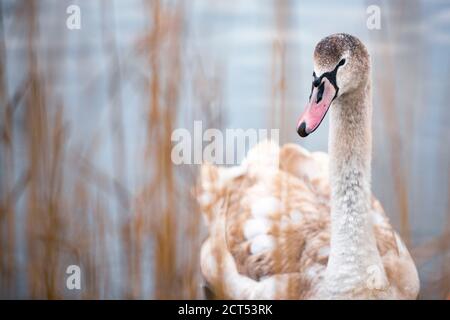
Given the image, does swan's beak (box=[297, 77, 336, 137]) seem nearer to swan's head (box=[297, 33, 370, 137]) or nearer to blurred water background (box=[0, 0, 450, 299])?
swan's head (box=[297, 33, 370, 137])

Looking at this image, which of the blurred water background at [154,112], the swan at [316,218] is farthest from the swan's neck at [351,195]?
the blurred water background at [154,112]

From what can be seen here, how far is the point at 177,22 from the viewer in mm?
3004

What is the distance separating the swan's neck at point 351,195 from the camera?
2926 millimetres

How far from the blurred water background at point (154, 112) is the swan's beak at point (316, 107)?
0.21m

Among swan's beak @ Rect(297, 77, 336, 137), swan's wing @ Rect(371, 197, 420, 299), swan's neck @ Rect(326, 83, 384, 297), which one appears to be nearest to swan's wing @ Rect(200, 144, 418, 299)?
swan's wing @ Rect(371, 197, 420, 299)

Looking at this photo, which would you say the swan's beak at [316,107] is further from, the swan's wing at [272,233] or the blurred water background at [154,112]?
the swan's wing at [272,233]

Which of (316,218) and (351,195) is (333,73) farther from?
(316,218)

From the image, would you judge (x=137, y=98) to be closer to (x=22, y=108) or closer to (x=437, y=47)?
(x=22, y=108)

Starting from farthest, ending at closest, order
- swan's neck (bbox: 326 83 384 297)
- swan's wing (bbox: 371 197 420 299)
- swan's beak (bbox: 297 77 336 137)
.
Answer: swan's wing (bbox: 371 197 420 299)
swan's neck (bbox: 326 83 384 297)
swan's beak (bbox: 297 77 336 137)

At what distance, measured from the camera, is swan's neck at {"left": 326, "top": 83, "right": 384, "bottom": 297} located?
2926mm

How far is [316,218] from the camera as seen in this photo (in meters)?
3.15

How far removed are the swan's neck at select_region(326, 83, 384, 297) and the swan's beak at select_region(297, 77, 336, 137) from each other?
0.56 feet

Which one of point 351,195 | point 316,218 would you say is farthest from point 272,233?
point 351,195
